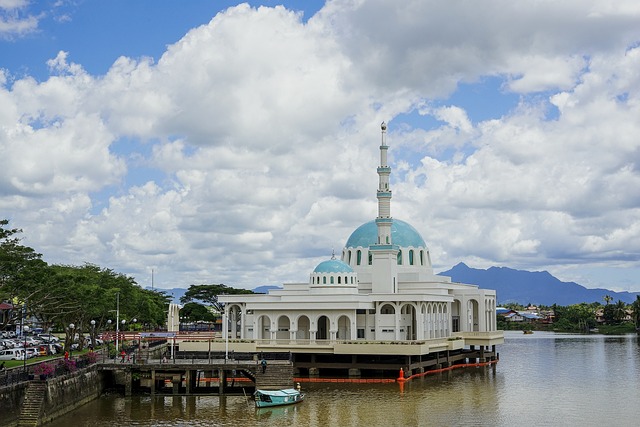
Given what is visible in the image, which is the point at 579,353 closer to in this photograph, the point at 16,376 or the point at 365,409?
the point at 365,409

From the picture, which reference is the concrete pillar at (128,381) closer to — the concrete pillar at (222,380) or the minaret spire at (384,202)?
the concrete pillar at (222,380)

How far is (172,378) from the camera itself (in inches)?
2763

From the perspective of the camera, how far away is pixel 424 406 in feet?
202

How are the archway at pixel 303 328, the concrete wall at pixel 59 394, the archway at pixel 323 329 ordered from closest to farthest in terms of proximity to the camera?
the concrete wall at pixel 59 394 < the archway at pixel 303 328 < the archway at pixel 323 329

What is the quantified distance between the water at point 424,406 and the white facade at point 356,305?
8036 mm

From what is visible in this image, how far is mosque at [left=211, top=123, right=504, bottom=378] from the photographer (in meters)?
80.4

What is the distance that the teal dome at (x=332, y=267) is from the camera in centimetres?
8906

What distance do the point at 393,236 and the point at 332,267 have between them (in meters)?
19.2

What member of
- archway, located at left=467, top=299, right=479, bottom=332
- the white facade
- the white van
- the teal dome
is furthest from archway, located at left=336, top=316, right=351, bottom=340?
the white van

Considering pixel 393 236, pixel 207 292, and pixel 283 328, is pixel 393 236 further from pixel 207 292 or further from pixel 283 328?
pixel 207 292

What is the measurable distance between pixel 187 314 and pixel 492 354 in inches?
2782

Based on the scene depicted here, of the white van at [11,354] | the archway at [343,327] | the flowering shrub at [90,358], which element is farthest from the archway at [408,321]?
the white van at [11,354]

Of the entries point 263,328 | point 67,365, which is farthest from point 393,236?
point 67,365

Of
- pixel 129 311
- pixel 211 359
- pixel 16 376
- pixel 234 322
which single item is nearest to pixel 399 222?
pixel 234 322
